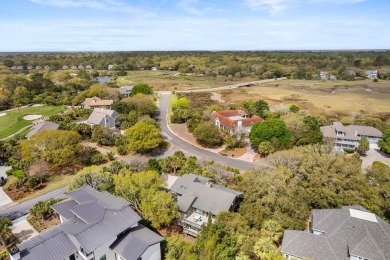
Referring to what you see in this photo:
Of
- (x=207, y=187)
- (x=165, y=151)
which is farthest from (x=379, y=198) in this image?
(x=165, y=151)

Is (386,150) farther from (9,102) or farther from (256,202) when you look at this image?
(9,102)

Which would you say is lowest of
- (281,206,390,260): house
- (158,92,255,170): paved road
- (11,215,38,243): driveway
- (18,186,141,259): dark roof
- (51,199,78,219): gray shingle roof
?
(158,92,255,170): paved road

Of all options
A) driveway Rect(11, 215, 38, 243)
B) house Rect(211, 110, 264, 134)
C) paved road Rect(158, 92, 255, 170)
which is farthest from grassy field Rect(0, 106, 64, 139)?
house Rect(211, 110, 264, 134)

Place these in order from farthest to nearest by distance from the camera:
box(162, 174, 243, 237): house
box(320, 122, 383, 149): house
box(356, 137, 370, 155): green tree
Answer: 1. box(320, 122, 383, 149): house
2. box(356, 137, 370, 155): green tree
3. box(162, 174, 243, 237): house

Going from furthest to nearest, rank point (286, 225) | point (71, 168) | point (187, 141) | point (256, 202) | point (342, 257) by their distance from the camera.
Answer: point (187, 141) < point (71, 168) < point (256, 202) < point (286, 225) < point (342, 257)

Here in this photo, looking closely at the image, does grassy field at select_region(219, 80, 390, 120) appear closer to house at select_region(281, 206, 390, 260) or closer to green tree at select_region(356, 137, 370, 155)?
green tree at select_region(356, 137, 370, 155)

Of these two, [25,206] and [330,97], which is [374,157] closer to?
[25,206]
